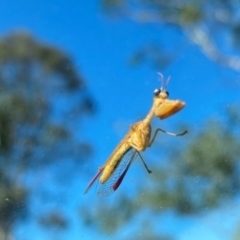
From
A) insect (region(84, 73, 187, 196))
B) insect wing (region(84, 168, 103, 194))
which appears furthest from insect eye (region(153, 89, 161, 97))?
insect wing (region(84, 168, 103, 194))

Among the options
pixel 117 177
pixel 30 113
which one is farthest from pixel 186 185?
pixel 30 113

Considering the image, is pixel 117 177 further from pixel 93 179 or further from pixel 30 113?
pixel 30 113

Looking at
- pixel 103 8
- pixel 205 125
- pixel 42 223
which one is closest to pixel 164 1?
pixel 103 8

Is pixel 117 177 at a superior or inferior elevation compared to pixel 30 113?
inferior

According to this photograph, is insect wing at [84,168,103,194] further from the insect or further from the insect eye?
the insect eye

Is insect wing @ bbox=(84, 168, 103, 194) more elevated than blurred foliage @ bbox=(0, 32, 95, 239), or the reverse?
blurred foliage @ bbox=(0, 32, 95, 239)

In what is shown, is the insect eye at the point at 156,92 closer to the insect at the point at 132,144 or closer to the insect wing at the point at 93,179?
the insect at the point at 132,144

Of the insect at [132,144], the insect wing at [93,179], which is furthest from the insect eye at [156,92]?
the insect wing at [93,179]
